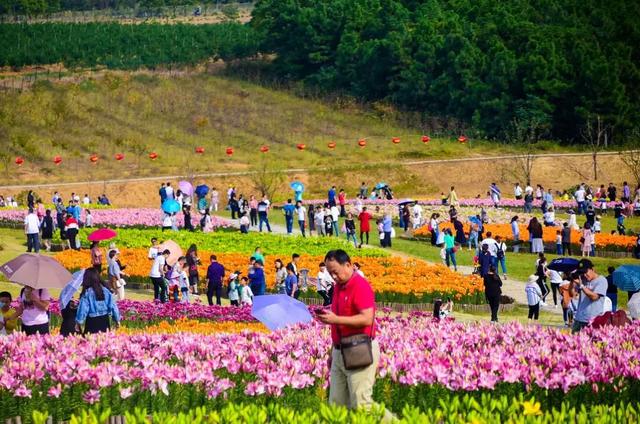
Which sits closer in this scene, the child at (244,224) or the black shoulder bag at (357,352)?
the black shoulder bag at (357,352)

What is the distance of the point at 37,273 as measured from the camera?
20547 millimetres

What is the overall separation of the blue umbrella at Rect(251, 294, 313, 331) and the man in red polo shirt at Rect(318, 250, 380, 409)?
6.36 m

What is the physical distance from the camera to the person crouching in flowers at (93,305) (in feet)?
62.6

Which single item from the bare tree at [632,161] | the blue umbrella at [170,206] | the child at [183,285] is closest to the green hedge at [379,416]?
the child at [183,285]

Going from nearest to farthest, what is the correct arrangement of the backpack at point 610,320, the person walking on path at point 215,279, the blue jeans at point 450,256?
the backpack at point 610,320 < the person walking on path at point 215,279 < the blue jeans at point 450,256

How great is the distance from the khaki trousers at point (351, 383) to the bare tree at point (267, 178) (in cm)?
5033

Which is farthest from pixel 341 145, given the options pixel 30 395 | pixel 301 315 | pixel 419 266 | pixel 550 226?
pixel 30 395

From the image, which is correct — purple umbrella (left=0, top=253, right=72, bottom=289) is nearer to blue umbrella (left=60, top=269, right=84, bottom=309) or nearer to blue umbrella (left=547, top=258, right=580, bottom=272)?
blue umbrella (left=60, top=269, right=84, bottom=309)

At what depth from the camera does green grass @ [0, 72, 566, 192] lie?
7562 cm

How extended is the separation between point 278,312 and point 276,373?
476cm

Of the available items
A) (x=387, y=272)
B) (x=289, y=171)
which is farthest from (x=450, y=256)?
(x=289, y=171)

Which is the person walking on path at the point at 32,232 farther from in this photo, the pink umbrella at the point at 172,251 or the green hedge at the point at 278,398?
the green hedge at the point at 278,398

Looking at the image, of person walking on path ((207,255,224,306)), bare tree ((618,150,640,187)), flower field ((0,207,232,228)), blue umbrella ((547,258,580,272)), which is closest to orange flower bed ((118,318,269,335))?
person walking on path ((207,255,224,306))

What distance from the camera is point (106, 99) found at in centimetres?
8781
